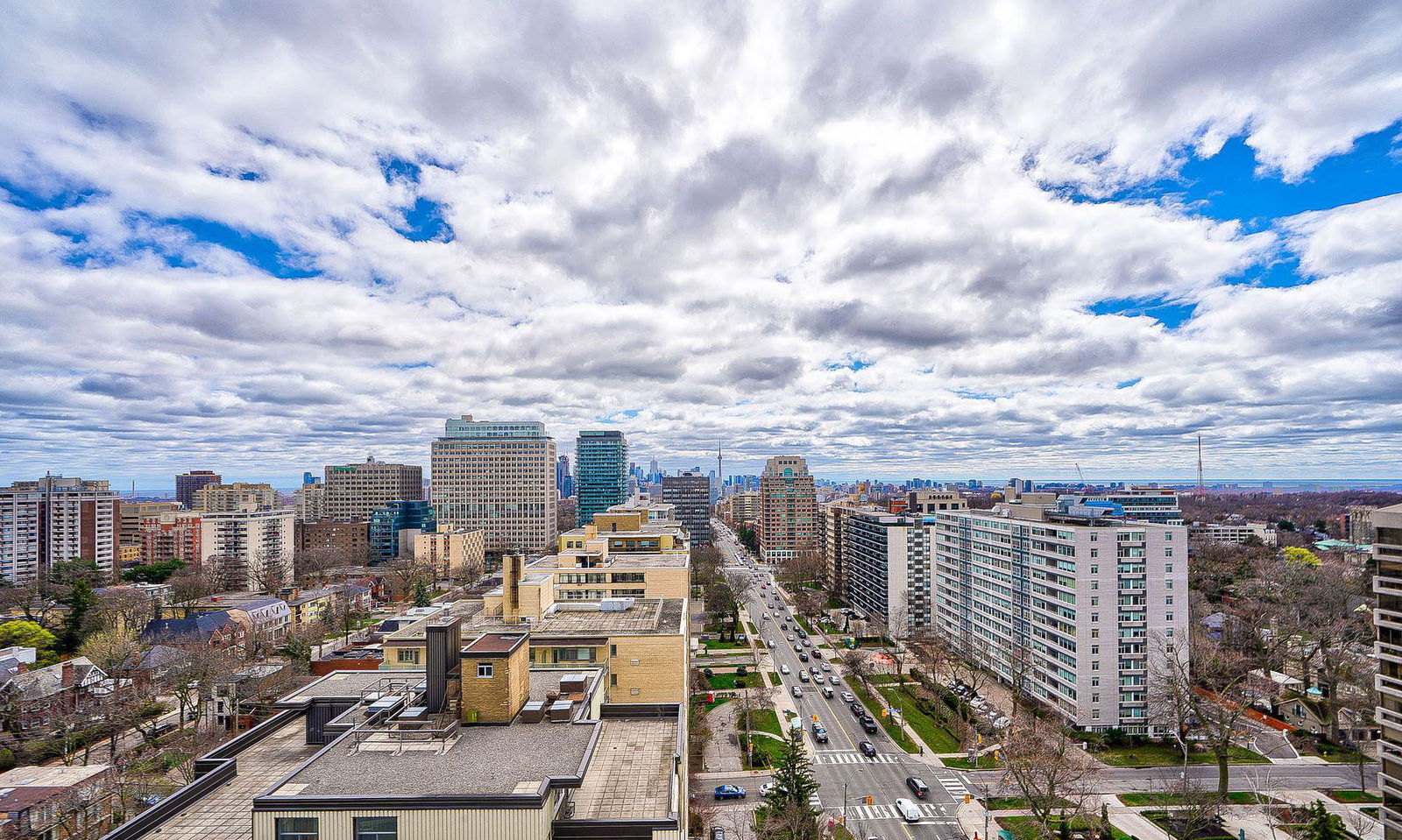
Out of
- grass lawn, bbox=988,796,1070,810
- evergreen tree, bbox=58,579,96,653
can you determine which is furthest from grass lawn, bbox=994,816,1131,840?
evergreen tree, bbox=58,579,96,653

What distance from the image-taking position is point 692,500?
195500 mm

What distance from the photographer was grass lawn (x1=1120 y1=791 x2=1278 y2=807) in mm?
42906

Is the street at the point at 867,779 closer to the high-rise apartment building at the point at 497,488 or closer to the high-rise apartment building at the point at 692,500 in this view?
the high-rise apartment building at the point at 497,488

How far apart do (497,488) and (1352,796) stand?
6191 inches

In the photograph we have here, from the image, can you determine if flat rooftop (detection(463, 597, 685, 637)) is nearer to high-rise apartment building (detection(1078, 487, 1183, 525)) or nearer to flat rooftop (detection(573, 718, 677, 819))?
flat rooftop (detection(573, 718, 677, 819))

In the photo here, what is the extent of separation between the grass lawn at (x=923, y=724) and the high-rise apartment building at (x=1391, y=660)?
90.7ft

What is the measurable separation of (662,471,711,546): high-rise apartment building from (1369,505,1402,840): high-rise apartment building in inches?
6463

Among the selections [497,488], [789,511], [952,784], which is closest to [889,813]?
[952,784]

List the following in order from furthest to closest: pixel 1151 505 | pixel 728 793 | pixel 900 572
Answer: pixel 1151 505, pixel 900 572, pixel 728 793

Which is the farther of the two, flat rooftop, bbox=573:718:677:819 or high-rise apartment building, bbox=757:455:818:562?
high-rise apartment building, bbox=757:455:818:562

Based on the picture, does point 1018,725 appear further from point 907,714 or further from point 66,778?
point 66,778

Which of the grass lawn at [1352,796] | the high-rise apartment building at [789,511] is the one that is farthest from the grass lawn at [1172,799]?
the high-rise apartment building at [789,511]

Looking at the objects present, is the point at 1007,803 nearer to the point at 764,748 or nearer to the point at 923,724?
the point at 923,724

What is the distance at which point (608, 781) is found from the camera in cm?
2275
